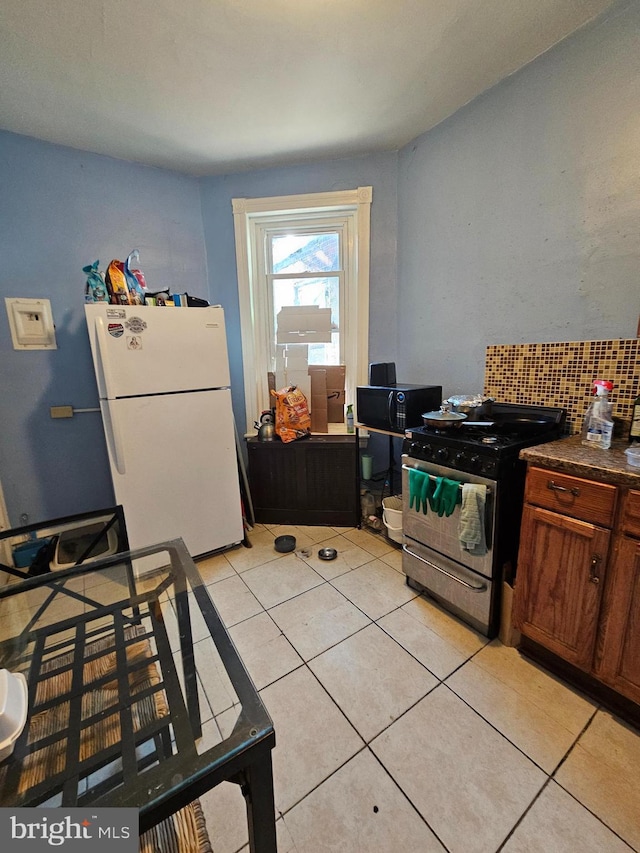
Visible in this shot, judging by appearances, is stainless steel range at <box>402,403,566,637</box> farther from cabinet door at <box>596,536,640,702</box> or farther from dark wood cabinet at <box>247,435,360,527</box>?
dark wood cabinet at <box>247,435,360,527</box>

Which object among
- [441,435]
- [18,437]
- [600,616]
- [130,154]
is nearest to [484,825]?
[600,616]

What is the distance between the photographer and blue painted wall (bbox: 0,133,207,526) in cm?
218

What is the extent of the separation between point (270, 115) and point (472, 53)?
43.9 inches

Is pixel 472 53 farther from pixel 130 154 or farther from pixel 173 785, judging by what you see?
pixel 173 785

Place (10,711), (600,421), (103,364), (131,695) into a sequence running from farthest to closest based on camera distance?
(103,364), (600,421), (131,695), (10,711)

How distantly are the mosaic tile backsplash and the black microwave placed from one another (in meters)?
0.36

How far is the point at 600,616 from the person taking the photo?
4.04 feet

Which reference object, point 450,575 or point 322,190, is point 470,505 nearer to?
point 450,575

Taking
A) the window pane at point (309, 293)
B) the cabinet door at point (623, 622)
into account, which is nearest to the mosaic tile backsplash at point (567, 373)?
the cabinet door at point (623, 622)

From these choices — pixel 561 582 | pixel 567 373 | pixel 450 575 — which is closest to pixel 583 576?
pixel 561 582

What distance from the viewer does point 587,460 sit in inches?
49.5

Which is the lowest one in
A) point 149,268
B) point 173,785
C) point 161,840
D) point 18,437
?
point 161,840

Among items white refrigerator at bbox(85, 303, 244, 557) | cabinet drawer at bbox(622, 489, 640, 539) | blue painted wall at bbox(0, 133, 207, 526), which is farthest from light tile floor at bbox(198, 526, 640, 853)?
blue painted wall at bbox(0, 133, 207, 526)

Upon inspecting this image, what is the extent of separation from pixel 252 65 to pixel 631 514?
8.41 feet
